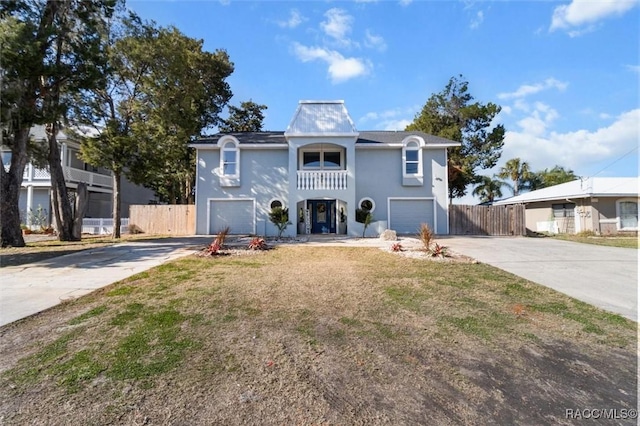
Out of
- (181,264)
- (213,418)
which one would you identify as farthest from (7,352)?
(181,264)

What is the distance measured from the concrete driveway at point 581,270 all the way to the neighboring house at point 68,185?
23.3 meters

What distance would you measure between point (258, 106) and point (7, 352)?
94.2ft

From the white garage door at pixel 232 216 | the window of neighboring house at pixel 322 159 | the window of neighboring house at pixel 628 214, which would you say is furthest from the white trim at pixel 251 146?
the window of neighboring house at pixel 628 214

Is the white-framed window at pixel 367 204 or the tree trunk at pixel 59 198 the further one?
the white-framed window at pixel 367 204

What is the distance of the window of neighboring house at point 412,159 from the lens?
1797 centimetres

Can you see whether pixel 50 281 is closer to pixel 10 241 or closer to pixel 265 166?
pixel 10 241

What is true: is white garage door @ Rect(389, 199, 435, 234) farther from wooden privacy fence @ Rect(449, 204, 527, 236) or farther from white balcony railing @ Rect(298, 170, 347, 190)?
white balcony railing @ Rect(298, 170, 347, 190)

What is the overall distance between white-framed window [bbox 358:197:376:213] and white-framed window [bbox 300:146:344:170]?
2.32 meters

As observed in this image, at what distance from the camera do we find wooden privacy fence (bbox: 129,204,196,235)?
64.7ft

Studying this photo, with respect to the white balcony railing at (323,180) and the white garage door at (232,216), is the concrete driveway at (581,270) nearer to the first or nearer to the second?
the white balcony railing at (323,180)

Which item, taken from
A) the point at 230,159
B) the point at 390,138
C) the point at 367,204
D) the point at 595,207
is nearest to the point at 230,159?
the point at 230,159

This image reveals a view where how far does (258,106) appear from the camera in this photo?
29688mm

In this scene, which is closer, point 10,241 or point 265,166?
point 10,241

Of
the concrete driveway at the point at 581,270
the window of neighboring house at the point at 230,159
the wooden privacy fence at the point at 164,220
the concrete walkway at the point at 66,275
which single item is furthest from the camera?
the wooden privacy fence at the point at 164,220
